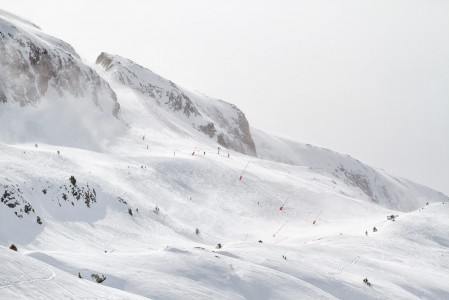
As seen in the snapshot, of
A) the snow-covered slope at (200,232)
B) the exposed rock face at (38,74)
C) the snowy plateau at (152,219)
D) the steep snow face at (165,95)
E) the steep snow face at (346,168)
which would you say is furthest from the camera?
the steep snow face at (346,168)

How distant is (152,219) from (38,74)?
22.8 metres

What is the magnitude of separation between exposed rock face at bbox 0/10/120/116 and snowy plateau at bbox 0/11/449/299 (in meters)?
0.11

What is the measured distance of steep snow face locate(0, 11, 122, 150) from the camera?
35250 mm

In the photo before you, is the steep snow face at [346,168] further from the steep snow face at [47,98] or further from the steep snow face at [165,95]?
the steep snow face at [47,98]

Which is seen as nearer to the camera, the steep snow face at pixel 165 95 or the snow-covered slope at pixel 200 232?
the snow-covered slope at pixel 200 232

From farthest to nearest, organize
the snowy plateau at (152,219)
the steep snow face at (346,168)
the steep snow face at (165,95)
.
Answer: the steep snow face at (346,168), the steep snow face at (165,95), the snowy plateau at (152,219)

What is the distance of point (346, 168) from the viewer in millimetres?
126438

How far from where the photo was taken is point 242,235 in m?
26.1

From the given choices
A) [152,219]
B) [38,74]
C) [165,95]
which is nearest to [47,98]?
[38,74]

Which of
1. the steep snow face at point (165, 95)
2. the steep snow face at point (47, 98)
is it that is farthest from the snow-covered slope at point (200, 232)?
the steep snow face at point (165, 95)

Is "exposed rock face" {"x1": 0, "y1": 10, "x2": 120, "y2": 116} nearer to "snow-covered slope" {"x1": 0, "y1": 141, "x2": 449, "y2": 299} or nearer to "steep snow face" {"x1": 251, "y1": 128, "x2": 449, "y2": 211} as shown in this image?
"snow-covered slope" {"x1": 0, "y1": 141, "x2": 449, "y2": 299}

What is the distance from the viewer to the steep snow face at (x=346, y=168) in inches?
4678

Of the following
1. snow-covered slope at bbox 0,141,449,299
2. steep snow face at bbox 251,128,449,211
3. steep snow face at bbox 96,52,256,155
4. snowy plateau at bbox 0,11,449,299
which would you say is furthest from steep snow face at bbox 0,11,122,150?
steep snow face at bbox 251,128,449,211

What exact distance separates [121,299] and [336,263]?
460 inches
